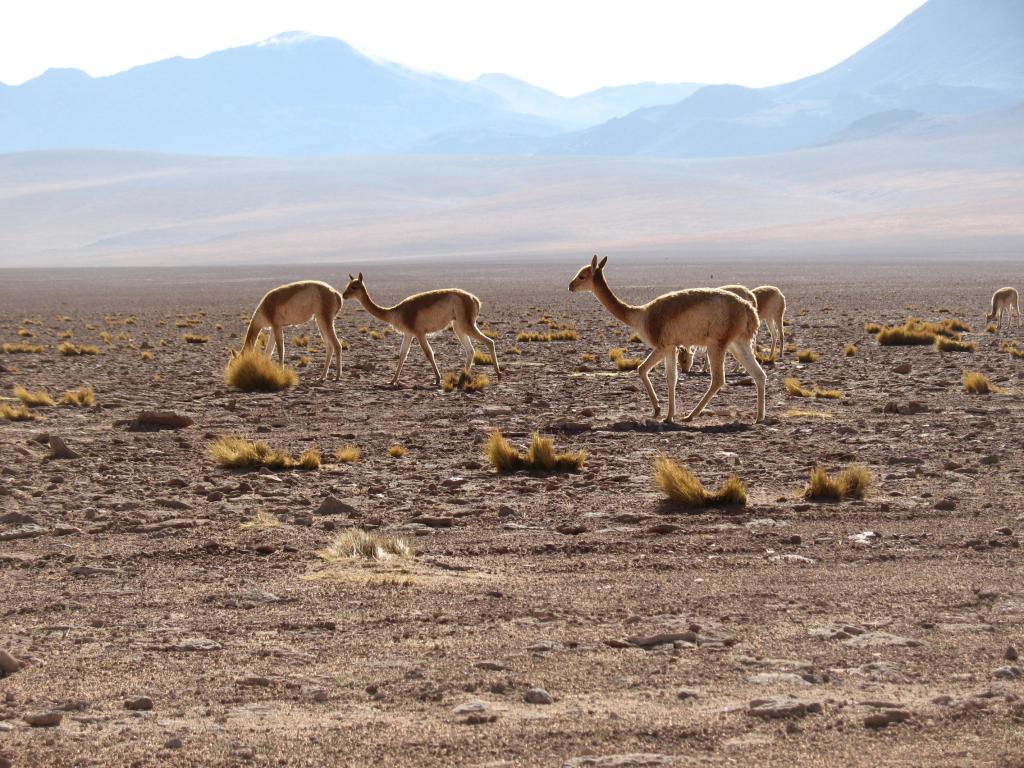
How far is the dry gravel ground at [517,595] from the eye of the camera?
486cm

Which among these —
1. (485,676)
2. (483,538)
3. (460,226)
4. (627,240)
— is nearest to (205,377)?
(483,538)

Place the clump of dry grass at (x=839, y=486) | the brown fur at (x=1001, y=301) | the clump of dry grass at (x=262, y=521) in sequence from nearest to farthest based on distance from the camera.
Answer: the clump of dry grass at (x=262, y=521) → the clump of dry grass at (x=839, y=486) → the brown fur at (x=1001, y=301)

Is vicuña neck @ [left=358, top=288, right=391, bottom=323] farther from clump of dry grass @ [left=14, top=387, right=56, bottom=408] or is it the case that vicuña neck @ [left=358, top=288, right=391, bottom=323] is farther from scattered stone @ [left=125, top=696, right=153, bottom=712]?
scattered stone @ [left=125, top=696, right=153, bottom=712]

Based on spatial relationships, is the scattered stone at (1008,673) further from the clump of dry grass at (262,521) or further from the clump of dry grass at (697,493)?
the clump of dry grass at (262,521)

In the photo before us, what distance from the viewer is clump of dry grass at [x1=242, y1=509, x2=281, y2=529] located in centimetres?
863

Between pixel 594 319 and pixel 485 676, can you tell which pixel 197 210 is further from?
pixel 485 676

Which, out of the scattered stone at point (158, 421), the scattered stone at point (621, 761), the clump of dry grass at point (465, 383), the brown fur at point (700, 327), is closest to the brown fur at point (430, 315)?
the clump of dry grass at point (465, 383)

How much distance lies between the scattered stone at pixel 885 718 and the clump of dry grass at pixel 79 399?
478 inches

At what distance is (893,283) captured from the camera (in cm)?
5691

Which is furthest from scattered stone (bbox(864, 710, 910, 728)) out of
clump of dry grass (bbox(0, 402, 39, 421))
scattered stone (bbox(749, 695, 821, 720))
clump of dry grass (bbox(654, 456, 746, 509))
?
clump of dry grass (bbox(0, 402, 39, 421))

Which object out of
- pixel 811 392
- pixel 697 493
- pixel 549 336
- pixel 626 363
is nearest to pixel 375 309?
pixel 626 363

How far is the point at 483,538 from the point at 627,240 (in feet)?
424

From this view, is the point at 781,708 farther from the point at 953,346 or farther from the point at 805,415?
the point at 953,346

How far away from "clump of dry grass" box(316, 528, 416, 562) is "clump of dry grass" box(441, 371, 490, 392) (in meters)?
8.71
